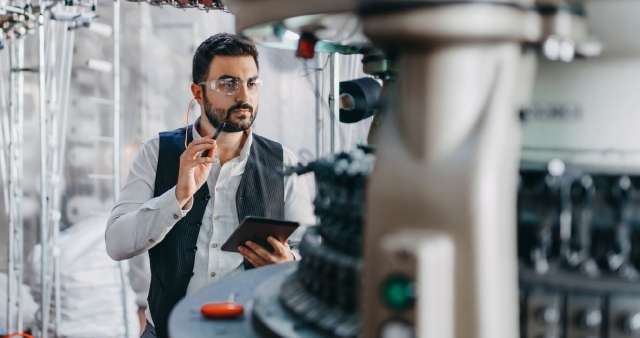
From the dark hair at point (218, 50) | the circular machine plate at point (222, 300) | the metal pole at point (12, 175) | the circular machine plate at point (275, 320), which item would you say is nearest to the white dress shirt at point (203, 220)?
the dark hair at point (218, 50)

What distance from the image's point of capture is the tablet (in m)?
1.57

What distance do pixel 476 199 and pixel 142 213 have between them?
5.14 feet

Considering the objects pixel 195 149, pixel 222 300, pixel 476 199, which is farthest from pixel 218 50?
pixel 476 199

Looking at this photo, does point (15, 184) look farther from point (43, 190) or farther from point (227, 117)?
point (227, 117)

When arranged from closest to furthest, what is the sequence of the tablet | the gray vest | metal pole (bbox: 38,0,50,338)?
1. the tablet
2. the gray vest
3. metal pole (bbox: 38,0,50,338)

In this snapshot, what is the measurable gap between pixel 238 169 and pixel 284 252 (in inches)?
24.7

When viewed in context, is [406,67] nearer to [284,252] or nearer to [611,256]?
[611,256]

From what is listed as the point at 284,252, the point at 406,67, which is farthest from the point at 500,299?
the point at 284,252

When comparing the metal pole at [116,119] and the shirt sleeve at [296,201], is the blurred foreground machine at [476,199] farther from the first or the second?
the metal pole at [116,119]

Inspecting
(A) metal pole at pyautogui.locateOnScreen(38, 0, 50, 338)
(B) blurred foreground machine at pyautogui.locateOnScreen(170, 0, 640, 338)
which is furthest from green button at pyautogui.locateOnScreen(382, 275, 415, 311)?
(A) metal pole at pyautogui.locateOnScreen(38, 0, 50, 338)

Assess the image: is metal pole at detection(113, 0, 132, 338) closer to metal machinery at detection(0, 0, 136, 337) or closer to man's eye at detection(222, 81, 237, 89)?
metal machinery at detection(0, 0, 136, 337)

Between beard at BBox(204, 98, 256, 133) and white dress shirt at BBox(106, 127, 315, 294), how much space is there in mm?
77

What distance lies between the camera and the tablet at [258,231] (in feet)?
5.16

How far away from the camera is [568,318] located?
0.75 meters
